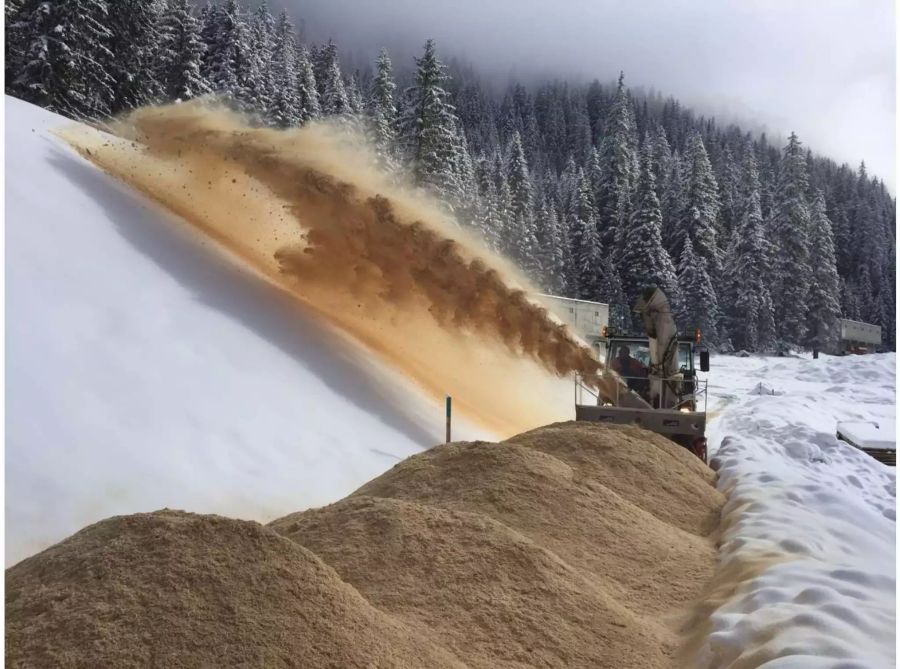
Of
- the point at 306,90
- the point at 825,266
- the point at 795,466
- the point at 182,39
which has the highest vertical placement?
the point at 182,39

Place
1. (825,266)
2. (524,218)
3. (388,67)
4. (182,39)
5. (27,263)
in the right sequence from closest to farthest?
(27,263)
(388,67)
(182,39)
(524,218)
(825,266)

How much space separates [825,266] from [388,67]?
30.2 m

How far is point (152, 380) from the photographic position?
7.10m

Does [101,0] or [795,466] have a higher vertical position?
[101,0]

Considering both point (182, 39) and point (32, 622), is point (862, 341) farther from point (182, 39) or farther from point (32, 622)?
point (32, 622)

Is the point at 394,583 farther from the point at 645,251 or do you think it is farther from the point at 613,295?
the point at 645,251

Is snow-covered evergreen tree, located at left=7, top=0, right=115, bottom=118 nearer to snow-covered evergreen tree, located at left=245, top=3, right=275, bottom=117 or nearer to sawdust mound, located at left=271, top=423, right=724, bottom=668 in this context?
snow-covered evergreen tree, located at left=245, top=3, right=275, bottom=117

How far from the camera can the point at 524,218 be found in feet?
96.7

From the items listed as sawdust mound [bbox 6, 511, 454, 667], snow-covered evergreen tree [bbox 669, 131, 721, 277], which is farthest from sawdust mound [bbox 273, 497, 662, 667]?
snow-covered evergreen tree [bbox 669, 131, 721, 277]

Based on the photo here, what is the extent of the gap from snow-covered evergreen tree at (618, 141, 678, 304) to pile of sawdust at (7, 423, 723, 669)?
31374mm

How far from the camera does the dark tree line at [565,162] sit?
49.8 feet

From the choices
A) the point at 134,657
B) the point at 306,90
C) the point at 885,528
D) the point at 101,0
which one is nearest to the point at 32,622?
the point at 134,657

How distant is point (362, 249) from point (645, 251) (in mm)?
28063

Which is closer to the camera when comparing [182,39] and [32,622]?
[32,622]
